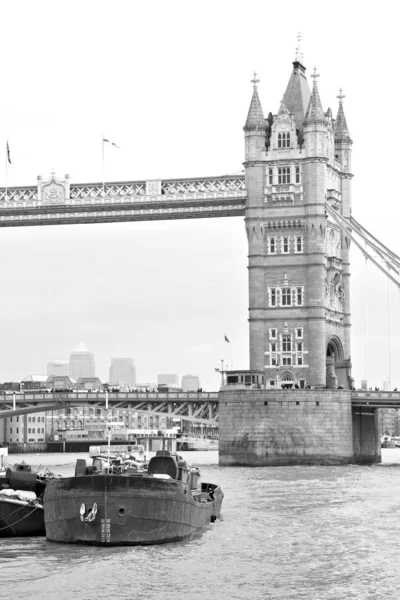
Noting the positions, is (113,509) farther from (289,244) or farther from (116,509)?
(289,244)

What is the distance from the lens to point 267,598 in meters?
35.3

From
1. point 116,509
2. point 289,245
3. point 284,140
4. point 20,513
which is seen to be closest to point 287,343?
point 289,245

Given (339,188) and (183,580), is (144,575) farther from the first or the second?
(339,188)

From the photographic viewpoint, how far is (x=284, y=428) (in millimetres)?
96000

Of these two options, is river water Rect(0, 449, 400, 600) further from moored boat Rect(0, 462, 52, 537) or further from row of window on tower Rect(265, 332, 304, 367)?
row of window on tower Rect(265, 332, 304, 367)

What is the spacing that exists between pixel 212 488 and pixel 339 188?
5691 centimetres

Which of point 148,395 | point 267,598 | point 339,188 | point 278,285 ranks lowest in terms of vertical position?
point 267,598

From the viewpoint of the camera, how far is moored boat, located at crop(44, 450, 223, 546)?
4241cm

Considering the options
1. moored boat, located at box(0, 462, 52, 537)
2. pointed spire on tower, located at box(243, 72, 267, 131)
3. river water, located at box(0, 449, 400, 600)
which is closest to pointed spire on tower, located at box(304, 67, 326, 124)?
pointed spire on tower, located at box(243, 72, 267, 131)

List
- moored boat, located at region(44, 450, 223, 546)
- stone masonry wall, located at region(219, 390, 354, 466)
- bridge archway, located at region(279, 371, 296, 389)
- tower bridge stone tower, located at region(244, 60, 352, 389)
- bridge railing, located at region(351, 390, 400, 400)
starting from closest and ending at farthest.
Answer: moored boat, located at region(44, 450, 223, 546) < stone masonry wall, located at region(219, 390, 354, 466) < bridge railing, located at region(351, 390, 400, 400) < tower bridge stone tower, located at region(244, 60, 352, 389) < bridge archway, located at region(279, 371, 296, 389)

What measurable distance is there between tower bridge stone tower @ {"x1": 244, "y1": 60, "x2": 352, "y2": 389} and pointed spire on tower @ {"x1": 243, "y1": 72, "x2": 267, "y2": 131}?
0.25ft

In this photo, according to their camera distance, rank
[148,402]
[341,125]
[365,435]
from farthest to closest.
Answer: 1. [341,125]
2. [148,402]
3. [365,435]

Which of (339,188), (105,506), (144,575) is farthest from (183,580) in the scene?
(339,188)

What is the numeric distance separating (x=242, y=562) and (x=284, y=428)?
55021mm
